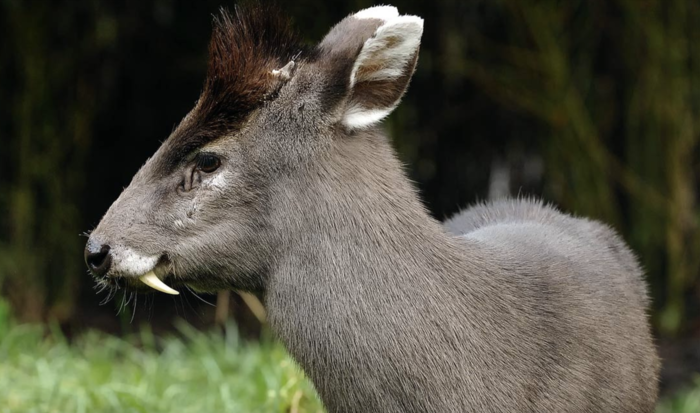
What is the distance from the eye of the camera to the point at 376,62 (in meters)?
2.73

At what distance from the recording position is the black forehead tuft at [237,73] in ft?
9.19

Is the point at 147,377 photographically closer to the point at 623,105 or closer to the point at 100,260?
the point at 100,260

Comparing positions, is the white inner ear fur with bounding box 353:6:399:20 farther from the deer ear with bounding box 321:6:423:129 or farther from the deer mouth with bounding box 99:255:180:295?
Result: the deer mouth with bounding box 99:255:180:295

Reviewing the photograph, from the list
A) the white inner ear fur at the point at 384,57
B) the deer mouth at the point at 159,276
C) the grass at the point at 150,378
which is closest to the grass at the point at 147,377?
the grass at the point at 150,378

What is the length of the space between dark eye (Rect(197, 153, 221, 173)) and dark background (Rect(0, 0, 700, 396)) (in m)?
4.02

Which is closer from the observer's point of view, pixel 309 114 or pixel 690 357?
pixel 309 114

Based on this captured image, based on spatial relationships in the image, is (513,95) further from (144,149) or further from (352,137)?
(352,137)

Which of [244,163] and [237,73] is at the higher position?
[237,73]

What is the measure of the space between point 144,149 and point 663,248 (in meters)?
4.30

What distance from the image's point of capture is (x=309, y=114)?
2771 millimetres

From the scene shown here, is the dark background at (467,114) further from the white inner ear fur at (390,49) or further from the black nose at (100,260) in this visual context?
the black nose at (100,260)

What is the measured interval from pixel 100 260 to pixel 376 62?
0.96 meters

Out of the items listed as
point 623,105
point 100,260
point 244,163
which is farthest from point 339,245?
point 623,105

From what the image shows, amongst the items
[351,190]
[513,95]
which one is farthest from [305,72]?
[513,95]
